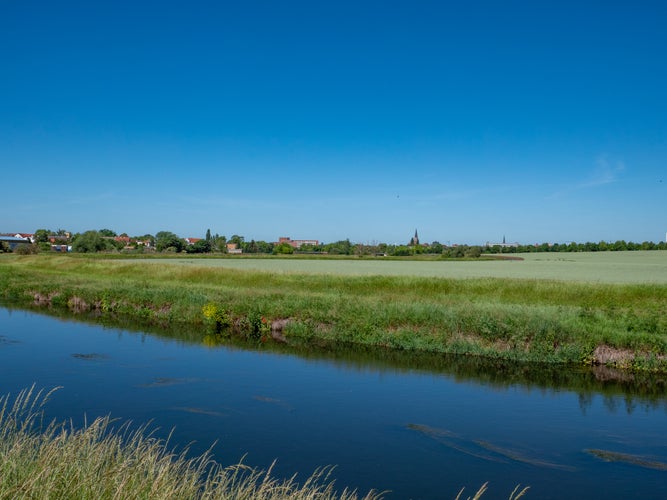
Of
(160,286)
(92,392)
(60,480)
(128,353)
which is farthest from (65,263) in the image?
(60,480)

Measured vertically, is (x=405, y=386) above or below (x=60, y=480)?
below

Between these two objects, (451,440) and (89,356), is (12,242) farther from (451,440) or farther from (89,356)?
(451,440)

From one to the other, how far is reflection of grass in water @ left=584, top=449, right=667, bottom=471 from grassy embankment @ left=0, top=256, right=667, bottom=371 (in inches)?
323

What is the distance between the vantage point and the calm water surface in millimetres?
9703

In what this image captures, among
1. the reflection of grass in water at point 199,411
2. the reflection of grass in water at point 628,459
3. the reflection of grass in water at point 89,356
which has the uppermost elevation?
the reflection of grass in water at point 89,356

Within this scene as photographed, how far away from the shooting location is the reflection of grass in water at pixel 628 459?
10.2 meters

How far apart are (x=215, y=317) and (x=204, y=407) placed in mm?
12629

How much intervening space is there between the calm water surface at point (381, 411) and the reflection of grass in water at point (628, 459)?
1.7 inches

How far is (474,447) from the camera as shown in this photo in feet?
35.6

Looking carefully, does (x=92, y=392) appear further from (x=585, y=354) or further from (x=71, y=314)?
(x=71, y=314)

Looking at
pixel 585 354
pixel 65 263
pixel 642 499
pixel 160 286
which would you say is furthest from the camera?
pixel 65 263

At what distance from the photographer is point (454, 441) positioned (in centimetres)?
1116

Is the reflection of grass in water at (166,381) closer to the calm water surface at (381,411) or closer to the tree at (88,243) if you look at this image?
the calm water surface at (381,411)

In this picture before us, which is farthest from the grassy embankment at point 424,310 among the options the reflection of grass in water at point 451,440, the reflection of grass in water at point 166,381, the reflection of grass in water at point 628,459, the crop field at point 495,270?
the reflection of grass in water at point 451,440
